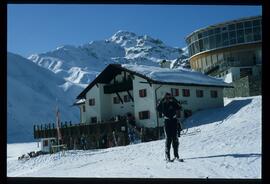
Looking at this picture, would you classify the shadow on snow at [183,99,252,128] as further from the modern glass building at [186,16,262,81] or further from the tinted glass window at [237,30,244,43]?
the tinted glass window at [237,30,244,43]

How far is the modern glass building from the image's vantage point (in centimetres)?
5444

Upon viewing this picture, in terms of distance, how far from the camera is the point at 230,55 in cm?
5722

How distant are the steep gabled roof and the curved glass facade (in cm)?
1267

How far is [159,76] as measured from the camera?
39.4 m

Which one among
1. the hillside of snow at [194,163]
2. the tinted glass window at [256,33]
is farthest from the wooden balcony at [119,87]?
the hillside of snow at [194,163]

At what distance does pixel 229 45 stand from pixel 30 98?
107140 mm

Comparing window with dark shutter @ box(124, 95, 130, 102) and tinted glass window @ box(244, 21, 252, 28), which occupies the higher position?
tinted glass window @ box(244, 21, 252, 28)

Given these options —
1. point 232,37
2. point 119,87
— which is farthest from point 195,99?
point 232,37

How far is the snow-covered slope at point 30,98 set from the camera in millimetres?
117688

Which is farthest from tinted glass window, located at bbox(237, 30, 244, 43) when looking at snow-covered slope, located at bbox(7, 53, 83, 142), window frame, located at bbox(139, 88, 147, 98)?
snow-covered slope, located at bbox(7, 53, 83, 142)

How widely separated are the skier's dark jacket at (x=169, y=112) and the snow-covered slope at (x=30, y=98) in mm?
89594

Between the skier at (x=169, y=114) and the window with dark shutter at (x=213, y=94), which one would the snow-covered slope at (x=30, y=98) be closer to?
the window with dark shutter at (x=213, y=94)

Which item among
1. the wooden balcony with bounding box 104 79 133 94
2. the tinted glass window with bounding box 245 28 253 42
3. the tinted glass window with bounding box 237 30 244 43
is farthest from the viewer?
the tinted glass window with bounding box 237 30 244 43
